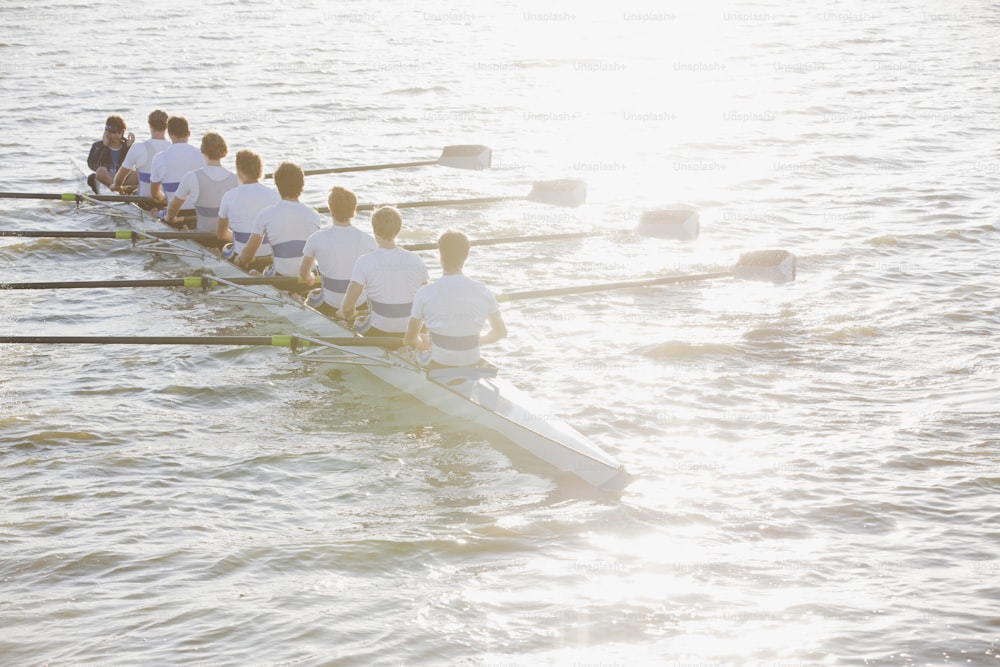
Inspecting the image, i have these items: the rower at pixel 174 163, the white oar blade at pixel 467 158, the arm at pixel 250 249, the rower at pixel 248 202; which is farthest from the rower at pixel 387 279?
the white oar blade at pixel 467 158

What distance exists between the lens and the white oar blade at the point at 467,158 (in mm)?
18812

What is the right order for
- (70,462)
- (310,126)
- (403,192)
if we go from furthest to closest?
(310,126)
(403,192)
(70,462)

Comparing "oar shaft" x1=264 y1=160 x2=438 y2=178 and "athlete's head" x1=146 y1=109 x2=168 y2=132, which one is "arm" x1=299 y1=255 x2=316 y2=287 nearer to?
"athlete's head" x1=146 y1=109 x2=168 y2=132

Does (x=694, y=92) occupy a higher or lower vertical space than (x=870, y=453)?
higher

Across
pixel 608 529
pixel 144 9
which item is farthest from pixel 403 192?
pixel 144 9

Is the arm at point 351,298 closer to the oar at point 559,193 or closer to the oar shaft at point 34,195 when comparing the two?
the oar at point 559,193

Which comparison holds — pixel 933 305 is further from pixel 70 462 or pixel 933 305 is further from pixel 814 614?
pixel 70 462

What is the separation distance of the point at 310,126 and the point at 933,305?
14.9m

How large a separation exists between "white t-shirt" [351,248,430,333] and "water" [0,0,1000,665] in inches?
35.7

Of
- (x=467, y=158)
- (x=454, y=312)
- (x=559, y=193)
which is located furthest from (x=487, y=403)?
(x=467, y=158)

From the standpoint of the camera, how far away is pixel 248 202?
1251 centimetres

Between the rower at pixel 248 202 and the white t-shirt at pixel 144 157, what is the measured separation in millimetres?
3254

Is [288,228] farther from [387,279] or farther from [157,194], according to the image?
[157,194]

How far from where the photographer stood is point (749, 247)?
1612 centimetres
